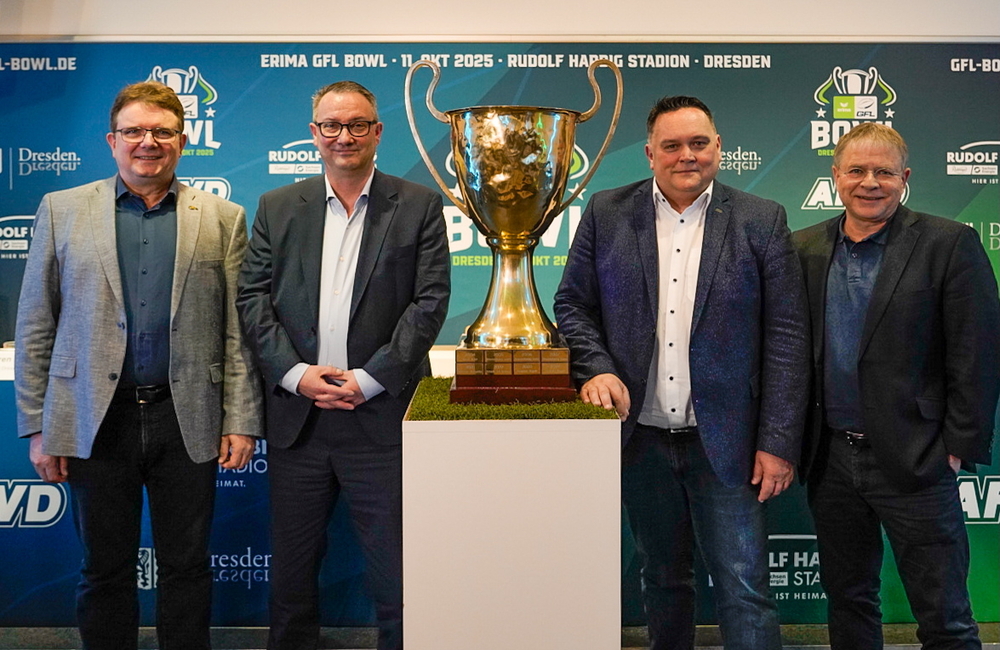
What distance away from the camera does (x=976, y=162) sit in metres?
3.49

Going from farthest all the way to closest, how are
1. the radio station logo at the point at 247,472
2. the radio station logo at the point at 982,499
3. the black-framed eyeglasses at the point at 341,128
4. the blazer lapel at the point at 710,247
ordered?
the radio station logo at the point at 982,499
the radio station logo at the point at 247,472
the black-framed eyeglasses at the point at 341,128
the blazer lapel at the point at 710,247

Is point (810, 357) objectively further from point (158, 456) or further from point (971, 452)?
point (158, 456)

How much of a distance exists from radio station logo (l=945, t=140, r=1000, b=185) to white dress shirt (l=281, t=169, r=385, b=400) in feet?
7.64

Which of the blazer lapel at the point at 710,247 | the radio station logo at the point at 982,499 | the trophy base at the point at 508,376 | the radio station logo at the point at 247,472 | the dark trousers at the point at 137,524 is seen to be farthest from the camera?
the radio station logo at the point at 982,499

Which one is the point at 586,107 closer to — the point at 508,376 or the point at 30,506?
the point at 508,376

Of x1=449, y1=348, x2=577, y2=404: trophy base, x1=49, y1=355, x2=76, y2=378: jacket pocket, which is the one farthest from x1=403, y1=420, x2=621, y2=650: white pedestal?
x1=49, y1=355, x2=76, y2=378: jacket pocket

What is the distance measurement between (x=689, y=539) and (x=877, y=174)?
104 centimetres

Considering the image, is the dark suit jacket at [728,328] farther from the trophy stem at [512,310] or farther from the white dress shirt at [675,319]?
the trophy stem at [512,310]

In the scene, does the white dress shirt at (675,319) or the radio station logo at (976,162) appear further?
the radio station logo at (976,162)

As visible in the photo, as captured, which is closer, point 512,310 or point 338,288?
point 512,310

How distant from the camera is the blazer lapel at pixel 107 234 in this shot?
7.73 ft

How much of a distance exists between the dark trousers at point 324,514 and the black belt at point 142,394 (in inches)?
12.4

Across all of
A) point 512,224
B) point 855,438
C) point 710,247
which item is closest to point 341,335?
point 512,224

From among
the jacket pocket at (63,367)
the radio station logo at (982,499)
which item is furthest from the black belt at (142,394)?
the radio station logo at (982,499)
